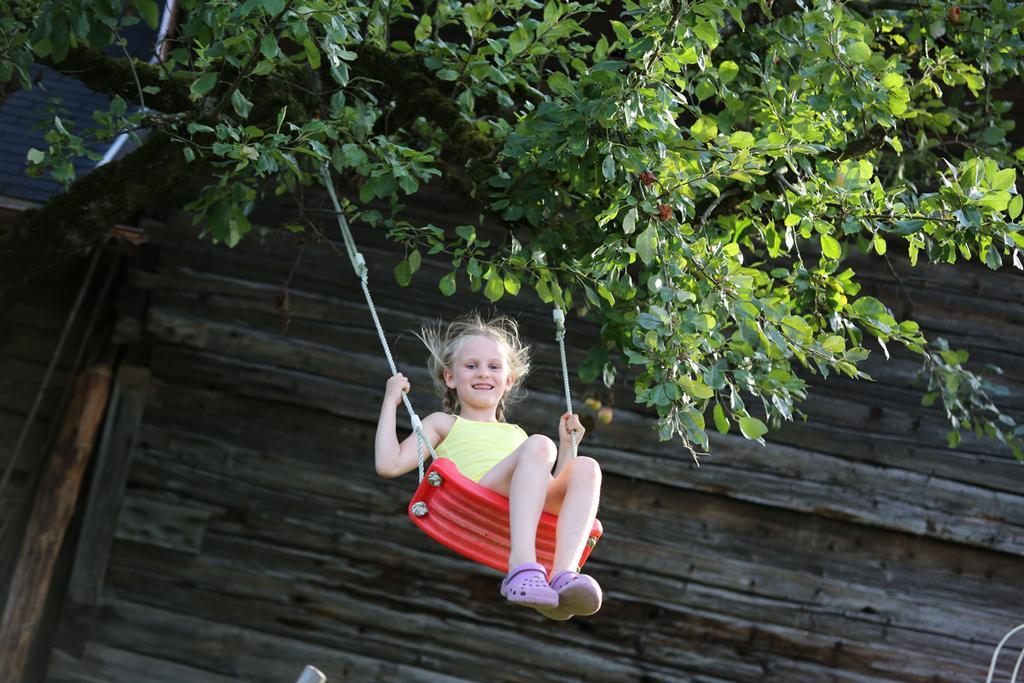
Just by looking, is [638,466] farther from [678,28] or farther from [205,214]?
[678,28]

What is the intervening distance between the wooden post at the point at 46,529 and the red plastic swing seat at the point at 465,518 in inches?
131

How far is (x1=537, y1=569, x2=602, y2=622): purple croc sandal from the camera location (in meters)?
2.93

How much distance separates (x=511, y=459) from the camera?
3359 millimetres

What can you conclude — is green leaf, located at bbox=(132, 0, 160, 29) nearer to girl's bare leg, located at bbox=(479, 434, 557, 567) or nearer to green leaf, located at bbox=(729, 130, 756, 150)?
girl's bare leg, located at bbox=(479, 434, 557, 567)

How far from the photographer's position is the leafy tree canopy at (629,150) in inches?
133

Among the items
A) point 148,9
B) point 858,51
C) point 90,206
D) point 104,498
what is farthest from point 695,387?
point 104,498

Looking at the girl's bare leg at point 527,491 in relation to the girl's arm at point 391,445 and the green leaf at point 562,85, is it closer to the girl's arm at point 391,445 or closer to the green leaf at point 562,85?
the girl's arm at point 391,445


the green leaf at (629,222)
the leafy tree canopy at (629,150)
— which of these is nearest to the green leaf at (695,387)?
the leafy tree canopy at (629,150)

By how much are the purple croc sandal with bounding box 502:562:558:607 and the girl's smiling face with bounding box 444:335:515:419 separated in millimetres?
815

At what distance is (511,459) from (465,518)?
0.71ft

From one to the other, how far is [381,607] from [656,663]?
138 cm

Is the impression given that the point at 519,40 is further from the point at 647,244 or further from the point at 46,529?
the point at 46,529

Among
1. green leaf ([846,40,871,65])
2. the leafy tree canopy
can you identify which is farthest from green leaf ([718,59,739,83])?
green leaf ([846,40,871,65])

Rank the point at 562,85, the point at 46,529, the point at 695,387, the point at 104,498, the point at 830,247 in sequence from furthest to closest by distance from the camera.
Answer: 1. the point at 104,498
2. the point at 46,529
3. the point at 830,247
4. the point at 562,85
5. the point at 695,387
